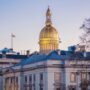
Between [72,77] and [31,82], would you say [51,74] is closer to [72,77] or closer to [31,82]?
[72,77]

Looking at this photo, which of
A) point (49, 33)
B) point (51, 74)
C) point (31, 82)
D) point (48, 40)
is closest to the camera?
point (51, 74)

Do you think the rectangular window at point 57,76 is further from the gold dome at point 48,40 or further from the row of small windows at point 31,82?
the gold dome at point 48,40

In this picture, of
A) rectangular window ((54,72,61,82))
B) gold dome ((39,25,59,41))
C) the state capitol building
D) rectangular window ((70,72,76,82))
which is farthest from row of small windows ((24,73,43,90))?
gold dome ((39,25,59,41))

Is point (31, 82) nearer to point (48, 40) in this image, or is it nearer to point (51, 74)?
point (51, 74)

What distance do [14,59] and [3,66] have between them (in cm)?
570

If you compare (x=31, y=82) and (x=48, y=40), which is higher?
(x=48, y=40)

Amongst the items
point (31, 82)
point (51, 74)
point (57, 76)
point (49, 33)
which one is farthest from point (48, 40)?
point (51, 74)

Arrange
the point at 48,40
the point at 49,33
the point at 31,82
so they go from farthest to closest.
→ 1. the point at 49,33
2. the point at 48,40
3. the point at 31,82

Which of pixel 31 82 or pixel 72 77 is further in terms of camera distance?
pixel 31 82

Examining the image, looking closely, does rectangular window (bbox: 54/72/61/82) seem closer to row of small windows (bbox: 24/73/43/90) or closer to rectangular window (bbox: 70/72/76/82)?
rectangular window (bbox: 70/72/76/82)

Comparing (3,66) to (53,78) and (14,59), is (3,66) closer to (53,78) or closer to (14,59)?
(14,59)

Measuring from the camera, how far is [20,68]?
134 metres

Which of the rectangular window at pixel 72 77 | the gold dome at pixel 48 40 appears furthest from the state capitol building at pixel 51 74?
the gold dome at pixel 48 40

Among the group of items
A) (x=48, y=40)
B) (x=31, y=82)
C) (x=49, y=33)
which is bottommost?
(x=31, y=82)
